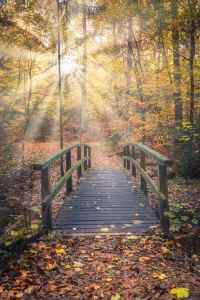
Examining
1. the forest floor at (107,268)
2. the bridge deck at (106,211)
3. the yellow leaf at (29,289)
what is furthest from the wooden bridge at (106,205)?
the yellow leaf at (29,289)

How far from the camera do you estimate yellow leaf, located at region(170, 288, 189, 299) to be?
333 centimetres

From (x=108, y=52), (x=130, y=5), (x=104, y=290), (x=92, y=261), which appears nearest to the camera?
(x=104, y=290)

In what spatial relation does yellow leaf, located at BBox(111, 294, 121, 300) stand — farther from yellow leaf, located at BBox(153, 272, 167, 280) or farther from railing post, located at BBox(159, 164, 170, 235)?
railing post, located at BBox(159, 164, 170, 235)

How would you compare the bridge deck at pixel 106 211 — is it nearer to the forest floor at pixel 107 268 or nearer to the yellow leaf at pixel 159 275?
the forest floor at pixel 107 268

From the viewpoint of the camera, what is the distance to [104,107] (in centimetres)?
2420

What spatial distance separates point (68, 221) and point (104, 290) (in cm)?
245

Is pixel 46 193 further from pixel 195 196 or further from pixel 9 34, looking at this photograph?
pixel 9 34

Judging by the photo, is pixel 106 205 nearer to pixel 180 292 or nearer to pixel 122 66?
pixel 180 292

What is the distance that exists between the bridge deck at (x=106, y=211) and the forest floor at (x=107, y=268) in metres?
0.38

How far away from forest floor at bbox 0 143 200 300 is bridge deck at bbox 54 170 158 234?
0.38 m

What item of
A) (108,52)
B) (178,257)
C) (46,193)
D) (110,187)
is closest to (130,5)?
(108,52)

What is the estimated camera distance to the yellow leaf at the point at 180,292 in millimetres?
3326

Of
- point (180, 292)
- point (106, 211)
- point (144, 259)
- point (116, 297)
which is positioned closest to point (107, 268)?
point (144, 259)

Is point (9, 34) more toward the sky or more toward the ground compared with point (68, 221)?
more toward the sky
